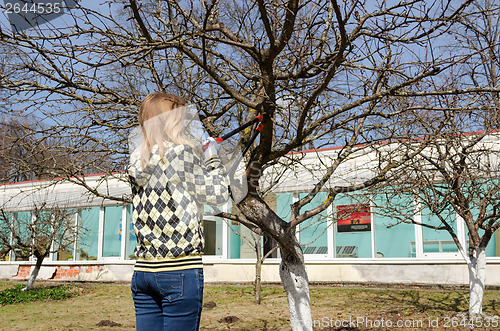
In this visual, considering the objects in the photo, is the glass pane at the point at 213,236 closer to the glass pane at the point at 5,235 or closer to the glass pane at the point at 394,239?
the glass pane at the point at 394,239

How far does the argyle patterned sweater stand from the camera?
201 cm

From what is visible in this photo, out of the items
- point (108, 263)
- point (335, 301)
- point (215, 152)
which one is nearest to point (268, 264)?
point (335, 301)

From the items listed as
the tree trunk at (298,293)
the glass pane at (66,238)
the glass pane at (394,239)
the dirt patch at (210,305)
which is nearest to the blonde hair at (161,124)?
the tree trunk at (298,293)

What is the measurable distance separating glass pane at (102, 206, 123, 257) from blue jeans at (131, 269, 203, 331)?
1420 centimetres

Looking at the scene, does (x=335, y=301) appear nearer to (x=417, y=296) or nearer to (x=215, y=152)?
(x=417, y=296)

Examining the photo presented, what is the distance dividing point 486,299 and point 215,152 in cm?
819

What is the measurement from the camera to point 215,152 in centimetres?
249

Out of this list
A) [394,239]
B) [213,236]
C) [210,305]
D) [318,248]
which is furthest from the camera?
[213,236]

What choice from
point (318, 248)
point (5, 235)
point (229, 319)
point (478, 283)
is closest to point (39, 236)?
point (5, 235)

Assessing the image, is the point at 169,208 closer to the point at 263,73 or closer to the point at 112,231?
the point at 263,73

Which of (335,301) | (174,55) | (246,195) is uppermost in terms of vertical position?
(174,55)

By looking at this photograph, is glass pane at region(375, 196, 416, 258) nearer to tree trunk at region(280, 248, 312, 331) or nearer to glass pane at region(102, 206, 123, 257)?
tree trunk at region(280, 248, 312, 331)

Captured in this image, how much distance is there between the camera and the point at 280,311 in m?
8.75

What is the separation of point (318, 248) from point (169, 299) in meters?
11.3
